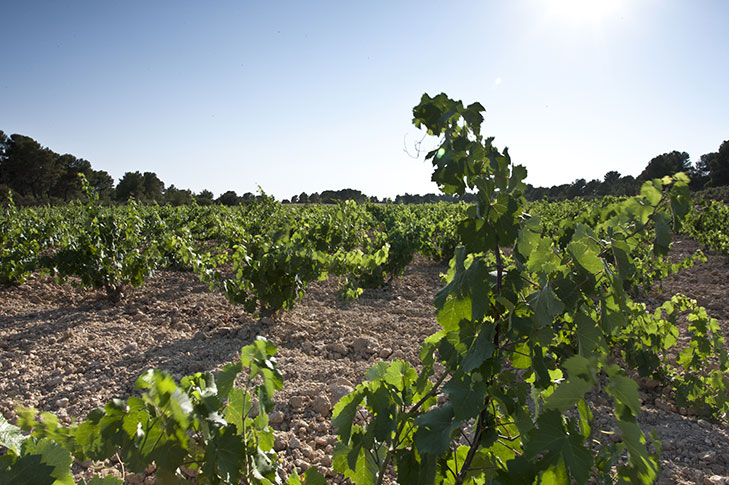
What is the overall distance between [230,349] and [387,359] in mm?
1502

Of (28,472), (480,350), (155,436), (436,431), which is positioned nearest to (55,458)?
(28,472)

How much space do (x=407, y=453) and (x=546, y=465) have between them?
1.53 ft

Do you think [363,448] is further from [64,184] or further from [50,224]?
[64,184]

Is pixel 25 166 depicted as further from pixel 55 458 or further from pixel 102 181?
pixel 55 458

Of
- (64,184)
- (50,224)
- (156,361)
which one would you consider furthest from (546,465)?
(64,184)

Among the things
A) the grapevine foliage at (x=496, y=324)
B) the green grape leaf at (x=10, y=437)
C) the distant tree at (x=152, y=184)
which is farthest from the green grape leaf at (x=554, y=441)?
the distant tree at (x=152, y=184)

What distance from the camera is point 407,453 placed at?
1240 millimetres

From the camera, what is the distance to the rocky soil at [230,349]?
2.55 m

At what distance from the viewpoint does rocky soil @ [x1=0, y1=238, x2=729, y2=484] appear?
8.37 ft

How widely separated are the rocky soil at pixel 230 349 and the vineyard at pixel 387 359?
22 millimetres

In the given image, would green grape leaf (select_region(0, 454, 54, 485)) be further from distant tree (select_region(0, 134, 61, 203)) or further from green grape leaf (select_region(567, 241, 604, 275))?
distant tree (select_region(0, 134, 61, 203))

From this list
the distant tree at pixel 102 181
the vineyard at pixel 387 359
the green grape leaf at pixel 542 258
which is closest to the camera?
the vineyard at pixel 387 359

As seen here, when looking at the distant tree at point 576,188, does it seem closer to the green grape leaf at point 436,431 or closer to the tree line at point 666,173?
the tree line at point 666,173

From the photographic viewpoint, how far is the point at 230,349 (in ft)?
12.8
